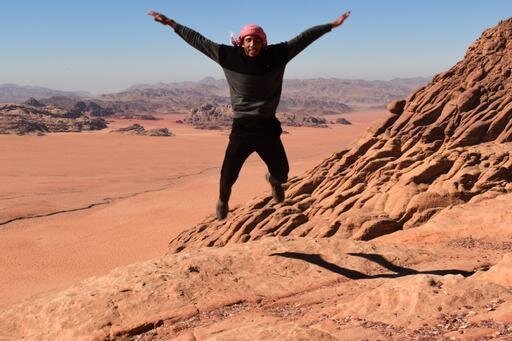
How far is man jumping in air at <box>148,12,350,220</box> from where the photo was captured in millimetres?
5395

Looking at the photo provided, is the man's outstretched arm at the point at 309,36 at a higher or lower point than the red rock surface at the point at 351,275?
higher

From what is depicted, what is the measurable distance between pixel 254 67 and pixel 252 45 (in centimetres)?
24

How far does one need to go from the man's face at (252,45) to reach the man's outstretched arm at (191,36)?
42cm

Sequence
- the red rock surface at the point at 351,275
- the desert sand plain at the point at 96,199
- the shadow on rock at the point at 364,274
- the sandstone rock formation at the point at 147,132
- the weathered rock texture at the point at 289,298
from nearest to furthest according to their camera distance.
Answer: the weathered rock texture at the point at 289,298 → the red rock surface at the point at 351,275 → the shadow on rock at the point at 364,274 → the desert sand plain at the point at 96,199 → the sandstone rock formation at the point at 147,132

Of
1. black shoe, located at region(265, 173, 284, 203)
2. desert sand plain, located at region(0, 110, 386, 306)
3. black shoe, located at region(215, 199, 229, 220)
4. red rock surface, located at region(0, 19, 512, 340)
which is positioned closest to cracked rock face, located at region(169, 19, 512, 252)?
red rock surface, located at region(0, 19, 512, 340)

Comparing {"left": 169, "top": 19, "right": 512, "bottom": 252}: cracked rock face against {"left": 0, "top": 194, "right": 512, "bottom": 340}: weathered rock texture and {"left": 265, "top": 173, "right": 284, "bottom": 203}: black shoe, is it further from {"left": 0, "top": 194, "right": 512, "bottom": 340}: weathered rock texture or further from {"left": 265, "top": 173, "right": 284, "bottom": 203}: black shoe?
{"left": 265, "top": 173, "right": 284, "bottom": 203}: black shoe

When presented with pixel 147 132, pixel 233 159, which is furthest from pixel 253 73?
pixel 147 132

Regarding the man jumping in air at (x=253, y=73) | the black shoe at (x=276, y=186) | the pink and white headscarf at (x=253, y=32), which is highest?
the pink and white headscarf at (x=253, y=32)

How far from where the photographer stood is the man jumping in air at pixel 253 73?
5395 mm

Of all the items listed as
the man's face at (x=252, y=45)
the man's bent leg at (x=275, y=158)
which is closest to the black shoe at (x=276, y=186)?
the man's bent leg at (x=275, y=158)

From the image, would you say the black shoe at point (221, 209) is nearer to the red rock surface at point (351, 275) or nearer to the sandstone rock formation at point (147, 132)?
the red rock surface at point (351, 275)

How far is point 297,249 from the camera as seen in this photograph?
25.8 ft

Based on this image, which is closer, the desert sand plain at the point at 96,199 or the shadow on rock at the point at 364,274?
the shadow on rock at the point at 364,274

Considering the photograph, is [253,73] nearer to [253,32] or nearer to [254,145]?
[253,32]
